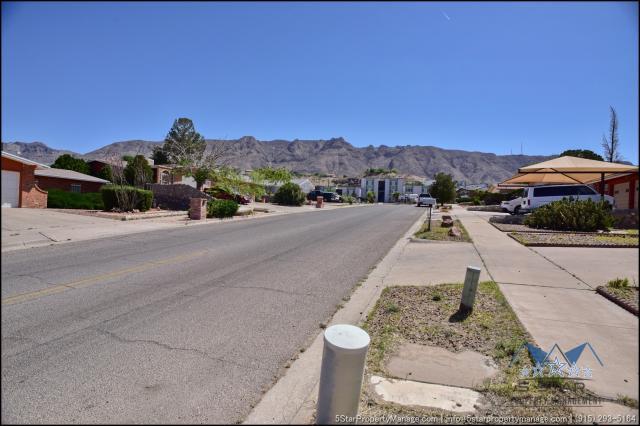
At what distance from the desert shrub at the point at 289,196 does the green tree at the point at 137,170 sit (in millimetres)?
21764

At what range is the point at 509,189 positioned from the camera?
154 ft

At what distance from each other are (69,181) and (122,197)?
30.4 feet

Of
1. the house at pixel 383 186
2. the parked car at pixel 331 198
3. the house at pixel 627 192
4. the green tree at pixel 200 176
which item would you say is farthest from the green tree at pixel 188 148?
the house at pixel 383 186

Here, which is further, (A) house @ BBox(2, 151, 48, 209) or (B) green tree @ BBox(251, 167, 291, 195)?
(B) green tree @ BBox(251, 167, 291, 195)

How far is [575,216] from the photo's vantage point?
1395 centimetres

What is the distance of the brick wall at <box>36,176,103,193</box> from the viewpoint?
24.6m

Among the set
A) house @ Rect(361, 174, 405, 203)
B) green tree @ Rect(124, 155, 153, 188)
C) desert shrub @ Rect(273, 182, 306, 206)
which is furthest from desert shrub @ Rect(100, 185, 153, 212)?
house @ Rect(361, 174, 405, 203)

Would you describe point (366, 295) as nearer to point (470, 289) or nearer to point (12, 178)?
point (470, 289)

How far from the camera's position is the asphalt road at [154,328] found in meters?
3.20

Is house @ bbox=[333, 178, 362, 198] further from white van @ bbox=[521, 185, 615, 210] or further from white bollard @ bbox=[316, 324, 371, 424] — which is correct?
white bollard @ bbox=[316, 324, 371, 424]

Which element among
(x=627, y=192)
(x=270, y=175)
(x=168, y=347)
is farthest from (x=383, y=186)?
(x=627, y=192)

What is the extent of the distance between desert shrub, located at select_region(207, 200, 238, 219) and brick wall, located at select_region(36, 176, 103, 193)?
29.0 feet

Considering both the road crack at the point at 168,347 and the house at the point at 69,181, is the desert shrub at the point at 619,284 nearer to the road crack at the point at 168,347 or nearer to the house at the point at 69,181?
the road crack at the point at 168,347

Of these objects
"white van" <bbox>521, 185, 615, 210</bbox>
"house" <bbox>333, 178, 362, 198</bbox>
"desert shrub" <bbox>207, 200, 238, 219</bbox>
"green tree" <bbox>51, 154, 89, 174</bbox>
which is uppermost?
"house" <bbox>333, 178, 362, 198</bbox>
